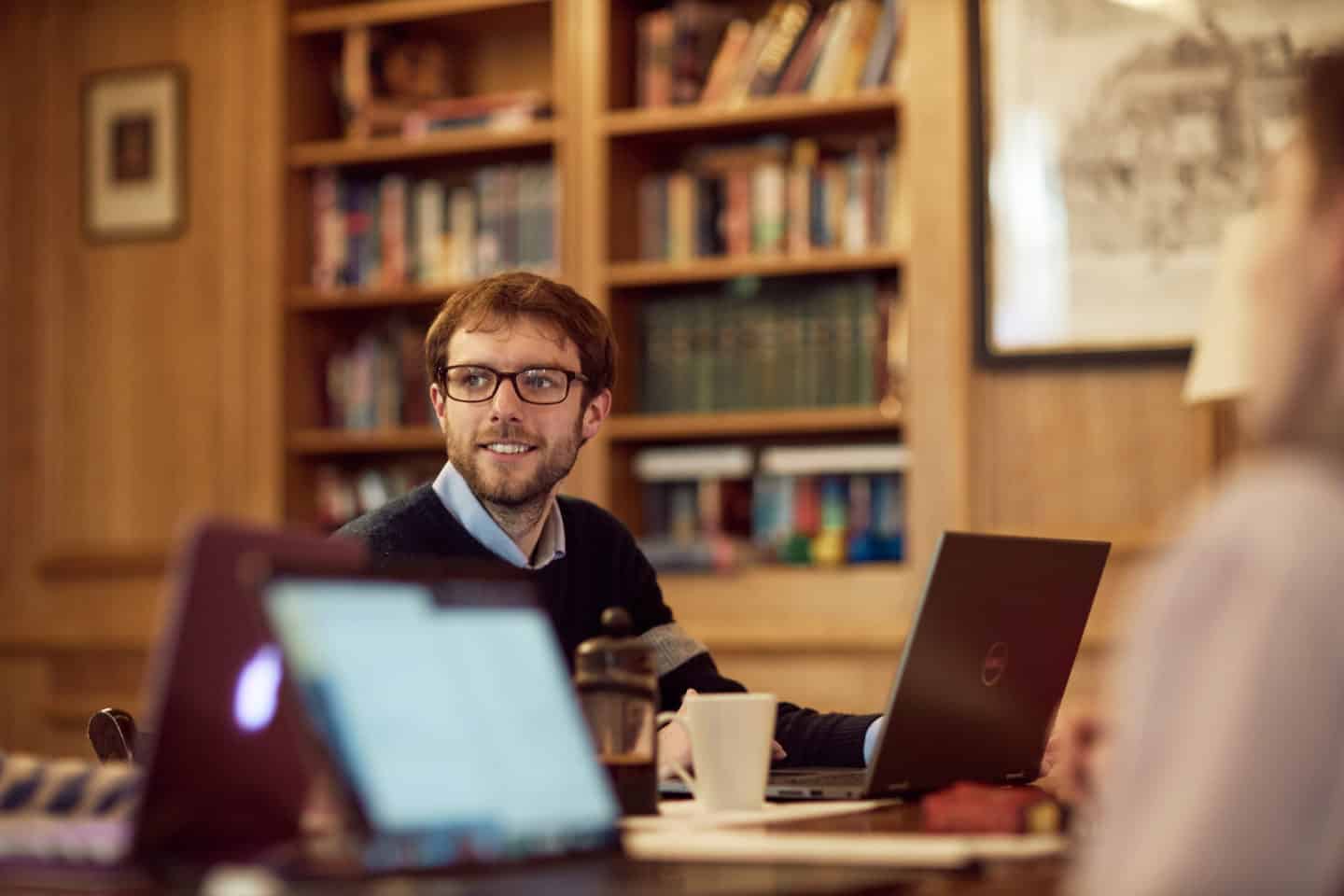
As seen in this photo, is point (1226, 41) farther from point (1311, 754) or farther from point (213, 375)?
point (1311, 754)

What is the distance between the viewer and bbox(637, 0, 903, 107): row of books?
4.00m

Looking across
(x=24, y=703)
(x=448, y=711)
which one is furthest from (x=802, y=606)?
(x=448, y=711)

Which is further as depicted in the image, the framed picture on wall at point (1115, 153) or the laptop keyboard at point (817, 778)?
the framed picture on wall at point (1115, 153)

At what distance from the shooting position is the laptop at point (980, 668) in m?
1.59

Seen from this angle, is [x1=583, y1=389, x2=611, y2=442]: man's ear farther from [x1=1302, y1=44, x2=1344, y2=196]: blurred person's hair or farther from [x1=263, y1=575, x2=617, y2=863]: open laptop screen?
[x1=1302, y1=44, x2=1344, y2=196]: blurred person's hair

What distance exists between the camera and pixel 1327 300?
83 centimetres

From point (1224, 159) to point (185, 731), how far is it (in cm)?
297

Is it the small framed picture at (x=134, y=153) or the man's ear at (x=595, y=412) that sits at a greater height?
the small framed picture at (x=134, y=153)

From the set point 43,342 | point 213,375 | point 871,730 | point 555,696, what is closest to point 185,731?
point 555,696

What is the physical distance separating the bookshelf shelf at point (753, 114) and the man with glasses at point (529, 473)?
1621 millimetres

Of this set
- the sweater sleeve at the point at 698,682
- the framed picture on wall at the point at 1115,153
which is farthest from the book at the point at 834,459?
the sweater sleeve at the point at 698,682

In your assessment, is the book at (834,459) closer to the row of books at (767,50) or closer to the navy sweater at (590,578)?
the row of books at (767,50)

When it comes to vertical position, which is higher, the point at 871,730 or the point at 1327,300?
the point at 1327,300

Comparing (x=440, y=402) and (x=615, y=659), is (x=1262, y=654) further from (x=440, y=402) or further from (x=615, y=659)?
(x=440, y=402)
